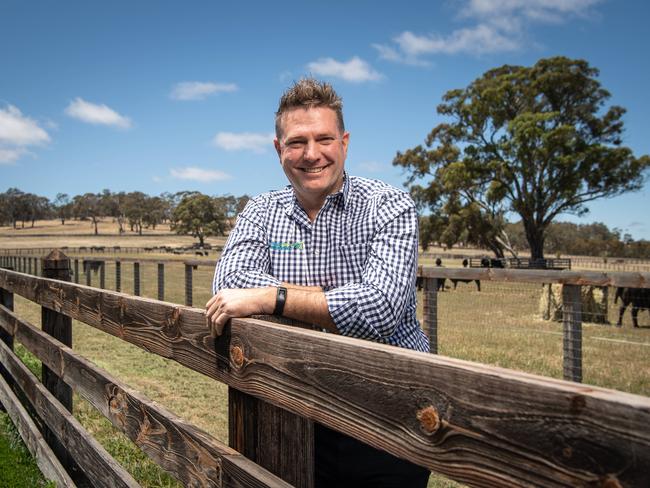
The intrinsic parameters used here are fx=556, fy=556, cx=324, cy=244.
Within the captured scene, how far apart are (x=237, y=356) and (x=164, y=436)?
64 cm

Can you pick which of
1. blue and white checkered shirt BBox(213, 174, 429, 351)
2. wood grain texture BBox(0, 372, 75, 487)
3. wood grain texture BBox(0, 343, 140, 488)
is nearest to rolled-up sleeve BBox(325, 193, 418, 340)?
blue and white checkered shirt BBox(213, 174, 429, 351)

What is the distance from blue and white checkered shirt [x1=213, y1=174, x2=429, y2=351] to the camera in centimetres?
203

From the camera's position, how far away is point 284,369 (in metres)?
1.43

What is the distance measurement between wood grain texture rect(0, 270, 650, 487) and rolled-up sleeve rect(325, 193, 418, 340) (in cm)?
48

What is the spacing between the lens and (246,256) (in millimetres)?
2400

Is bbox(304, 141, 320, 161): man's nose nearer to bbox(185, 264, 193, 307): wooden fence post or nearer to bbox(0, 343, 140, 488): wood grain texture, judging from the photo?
bbox(0, 343, 140, 488): wood grain texture

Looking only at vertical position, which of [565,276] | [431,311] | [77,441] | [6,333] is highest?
[565,276]

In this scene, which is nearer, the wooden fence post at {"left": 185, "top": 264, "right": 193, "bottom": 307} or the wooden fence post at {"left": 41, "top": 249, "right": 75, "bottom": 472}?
the wooden fence post at {"left": 41, "top": 249, "right": 75, "bottom": 472}

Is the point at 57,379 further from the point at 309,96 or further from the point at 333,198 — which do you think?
the point at 309,96

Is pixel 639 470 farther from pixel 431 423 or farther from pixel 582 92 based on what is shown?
pixel 582 92

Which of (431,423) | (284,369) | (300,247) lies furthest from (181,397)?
(431,423)

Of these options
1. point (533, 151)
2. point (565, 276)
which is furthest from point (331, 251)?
point (533, 151)

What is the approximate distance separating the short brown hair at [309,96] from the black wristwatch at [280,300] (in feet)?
2.76

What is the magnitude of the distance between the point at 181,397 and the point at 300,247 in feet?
13.0
